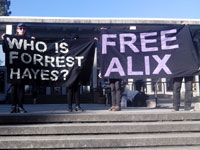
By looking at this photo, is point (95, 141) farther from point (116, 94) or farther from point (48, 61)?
point (48, 61)

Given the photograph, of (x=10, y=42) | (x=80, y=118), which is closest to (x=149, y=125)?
(x=80, y=118)

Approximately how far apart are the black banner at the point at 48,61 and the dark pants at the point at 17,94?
0.13 m

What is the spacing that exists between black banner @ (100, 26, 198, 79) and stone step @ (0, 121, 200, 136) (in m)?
1.62

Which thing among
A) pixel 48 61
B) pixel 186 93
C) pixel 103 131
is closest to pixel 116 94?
pixel 103 131

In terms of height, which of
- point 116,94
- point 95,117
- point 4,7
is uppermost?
point 4,7

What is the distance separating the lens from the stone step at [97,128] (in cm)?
418

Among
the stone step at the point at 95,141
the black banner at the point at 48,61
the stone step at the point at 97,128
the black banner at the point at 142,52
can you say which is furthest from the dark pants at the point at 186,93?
the black banner at the point at 48,61

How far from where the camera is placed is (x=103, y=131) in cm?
426

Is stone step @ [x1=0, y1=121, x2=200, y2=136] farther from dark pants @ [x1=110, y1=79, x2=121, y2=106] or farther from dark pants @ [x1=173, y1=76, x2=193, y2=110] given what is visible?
dark pants @ [x1=110, y1=79, x2=121, y2=106]

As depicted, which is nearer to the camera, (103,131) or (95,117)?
(103,131)

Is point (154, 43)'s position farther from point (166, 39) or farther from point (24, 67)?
point (24, 67)

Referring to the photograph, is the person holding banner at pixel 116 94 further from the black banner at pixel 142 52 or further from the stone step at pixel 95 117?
the stone step at pixel 95 117

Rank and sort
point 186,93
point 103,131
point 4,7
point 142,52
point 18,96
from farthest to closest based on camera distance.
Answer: point 4,7 < point 142,52 < point 186,93 < point 18,96 < point 103,131

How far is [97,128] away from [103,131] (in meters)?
0.12
